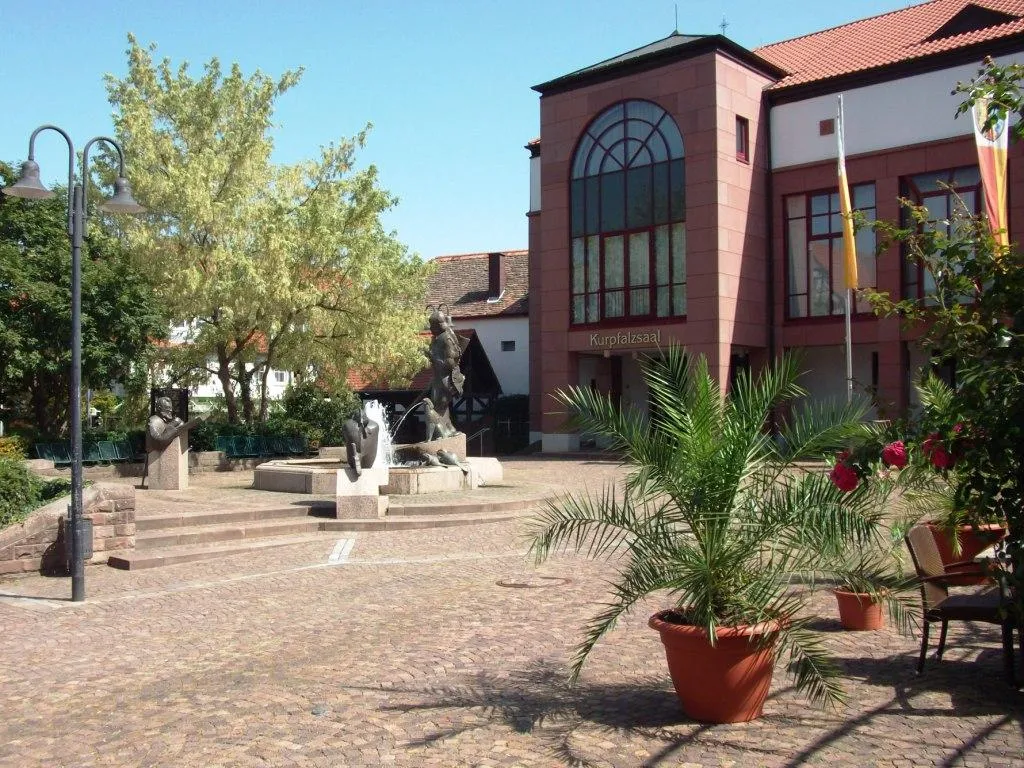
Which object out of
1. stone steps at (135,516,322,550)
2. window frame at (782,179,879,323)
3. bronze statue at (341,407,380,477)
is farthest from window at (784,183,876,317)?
stone steps at (135,516,322,550)

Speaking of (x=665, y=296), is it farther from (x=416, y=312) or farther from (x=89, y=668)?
(x=89, y=668)

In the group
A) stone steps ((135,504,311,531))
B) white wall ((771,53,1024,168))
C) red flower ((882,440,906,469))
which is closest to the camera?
red flower ((882,440,906,469))

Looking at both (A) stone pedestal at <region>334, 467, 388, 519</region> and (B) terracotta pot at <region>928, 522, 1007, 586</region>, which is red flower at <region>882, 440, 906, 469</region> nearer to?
(B) terracotta pot at <region>928, 522, 1007, 586</region>

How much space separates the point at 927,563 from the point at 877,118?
25947 mm

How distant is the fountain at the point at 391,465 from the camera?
15258 mm

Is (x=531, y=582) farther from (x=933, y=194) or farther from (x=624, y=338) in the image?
(x=933, y=194)

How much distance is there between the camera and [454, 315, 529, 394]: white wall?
41.5 metres

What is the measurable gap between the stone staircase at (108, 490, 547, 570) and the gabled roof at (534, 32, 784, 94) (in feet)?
60.0

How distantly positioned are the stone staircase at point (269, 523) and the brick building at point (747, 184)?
14426 millimetres

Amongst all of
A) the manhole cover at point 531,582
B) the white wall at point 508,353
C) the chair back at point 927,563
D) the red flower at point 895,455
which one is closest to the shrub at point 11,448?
the manhole cover at point 531,582

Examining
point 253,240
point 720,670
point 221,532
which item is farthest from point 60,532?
point 253,240

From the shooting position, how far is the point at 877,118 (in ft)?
96.7

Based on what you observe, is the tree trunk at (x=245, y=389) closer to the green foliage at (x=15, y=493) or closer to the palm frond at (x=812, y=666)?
the green foliage at (x=15, y=493)

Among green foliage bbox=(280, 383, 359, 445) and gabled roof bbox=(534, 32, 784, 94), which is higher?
gabled roof bbox=(534, 32, 784, 94)
